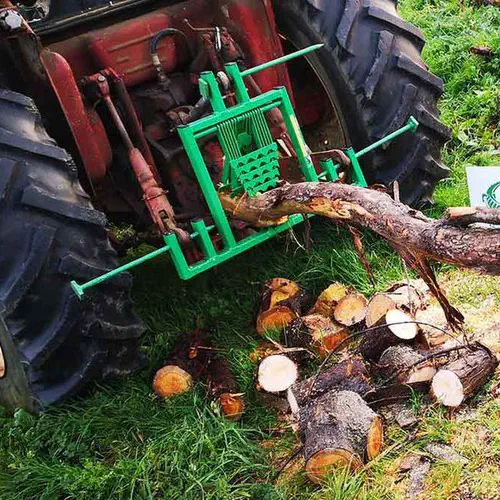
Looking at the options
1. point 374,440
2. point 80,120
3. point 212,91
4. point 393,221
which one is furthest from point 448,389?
point 80,120

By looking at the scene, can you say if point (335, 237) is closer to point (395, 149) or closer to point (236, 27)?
point (395, 149)

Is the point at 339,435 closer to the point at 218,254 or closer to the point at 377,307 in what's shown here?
the point at 377,307

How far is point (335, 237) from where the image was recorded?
4.10 meters

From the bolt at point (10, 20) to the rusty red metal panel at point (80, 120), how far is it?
184mm

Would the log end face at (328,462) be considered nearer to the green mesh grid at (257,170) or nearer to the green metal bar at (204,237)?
the green metal bar at (204,237)

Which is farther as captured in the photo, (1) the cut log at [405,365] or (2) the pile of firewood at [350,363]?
(1) the cut log at [405,365]

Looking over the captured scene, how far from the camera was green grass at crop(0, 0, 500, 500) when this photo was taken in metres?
2.89

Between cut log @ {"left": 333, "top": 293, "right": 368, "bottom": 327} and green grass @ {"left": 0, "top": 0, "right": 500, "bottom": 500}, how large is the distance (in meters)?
0.26

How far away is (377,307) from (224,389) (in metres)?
0.73

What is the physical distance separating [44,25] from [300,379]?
1848mm

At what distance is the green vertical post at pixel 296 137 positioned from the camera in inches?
135

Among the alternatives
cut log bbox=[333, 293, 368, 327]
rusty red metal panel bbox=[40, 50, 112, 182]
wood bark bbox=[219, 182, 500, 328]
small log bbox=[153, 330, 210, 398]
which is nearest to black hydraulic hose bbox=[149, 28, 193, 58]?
rusty red metal panel bbox=[40, 50, 112, 182]

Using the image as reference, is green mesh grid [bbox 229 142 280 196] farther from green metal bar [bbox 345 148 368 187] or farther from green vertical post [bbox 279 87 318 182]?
green metal bar [bbox 345 148 368 187]

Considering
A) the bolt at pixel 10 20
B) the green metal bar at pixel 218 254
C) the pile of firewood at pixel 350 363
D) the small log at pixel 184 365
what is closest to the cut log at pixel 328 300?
the pile of firewood at pixel 350 363
